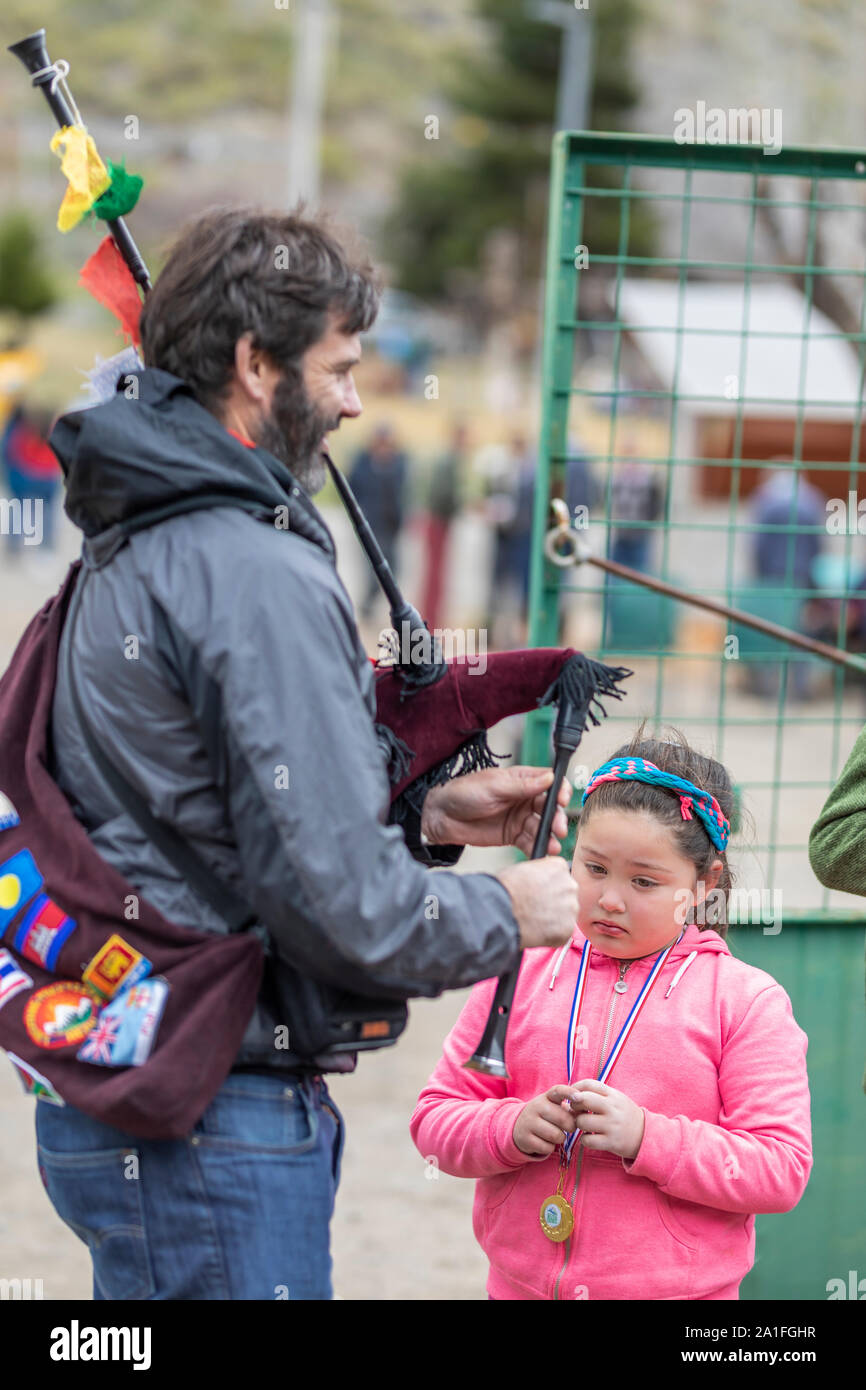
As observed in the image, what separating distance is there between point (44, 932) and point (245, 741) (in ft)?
1.25

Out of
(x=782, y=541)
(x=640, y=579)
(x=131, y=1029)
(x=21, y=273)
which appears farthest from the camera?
(x=21, y=273)

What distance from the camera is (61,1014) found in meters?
1.75

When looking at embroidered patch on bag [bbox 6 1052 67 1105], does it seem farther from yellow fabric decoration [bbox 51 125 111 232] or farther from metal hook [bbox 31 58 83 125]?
metal hook [bbox 31 58 83 125]

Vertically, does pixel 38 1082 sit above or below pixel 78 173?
below

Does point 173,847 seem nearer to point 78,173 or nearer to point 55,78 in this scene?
point 78,173

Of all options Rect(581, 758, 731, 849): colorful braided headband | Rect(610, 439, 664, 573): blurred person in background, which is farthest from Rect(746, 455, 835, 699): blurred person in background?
Rect(581, 758, 731, 849): colorful braided headband

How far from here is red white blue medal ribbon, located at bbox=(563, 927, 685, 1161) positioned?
2119mm

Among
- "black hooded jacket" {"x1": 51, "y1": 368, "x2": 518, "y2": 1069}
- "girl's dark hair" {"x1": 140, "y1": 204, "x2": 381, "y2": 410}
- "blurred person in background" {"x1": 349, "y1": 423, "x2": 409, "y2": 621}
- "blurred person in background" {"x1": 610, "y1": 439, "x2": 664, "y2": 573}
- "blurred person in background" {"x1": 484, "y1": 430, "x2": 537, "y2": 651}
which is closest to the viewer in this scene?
"black hooded jacket" {"x1": 51, "y1": 368, "x2": 518, "y2": 1069}

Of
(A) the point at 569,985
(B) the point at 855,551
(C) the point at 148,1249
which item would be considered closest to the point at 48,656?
(C) the point at 148,1249

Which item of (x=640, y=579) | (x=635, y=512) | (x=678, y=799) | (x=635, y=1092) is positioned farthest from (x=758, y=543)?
(x=635, y=1092)

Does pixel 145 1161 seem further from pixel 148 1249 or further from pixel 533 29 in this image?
pixel 533 29

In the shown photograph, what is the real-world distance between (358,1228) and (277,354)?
2.66 meters

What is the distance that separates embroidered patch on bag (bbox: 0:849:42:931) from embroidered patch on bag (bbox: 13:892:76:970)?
0.02 m

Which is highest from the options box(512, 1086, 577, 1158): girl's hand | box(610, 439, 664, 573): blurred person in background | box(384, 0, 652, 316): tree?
box(384, 0, 652, 316): tree
